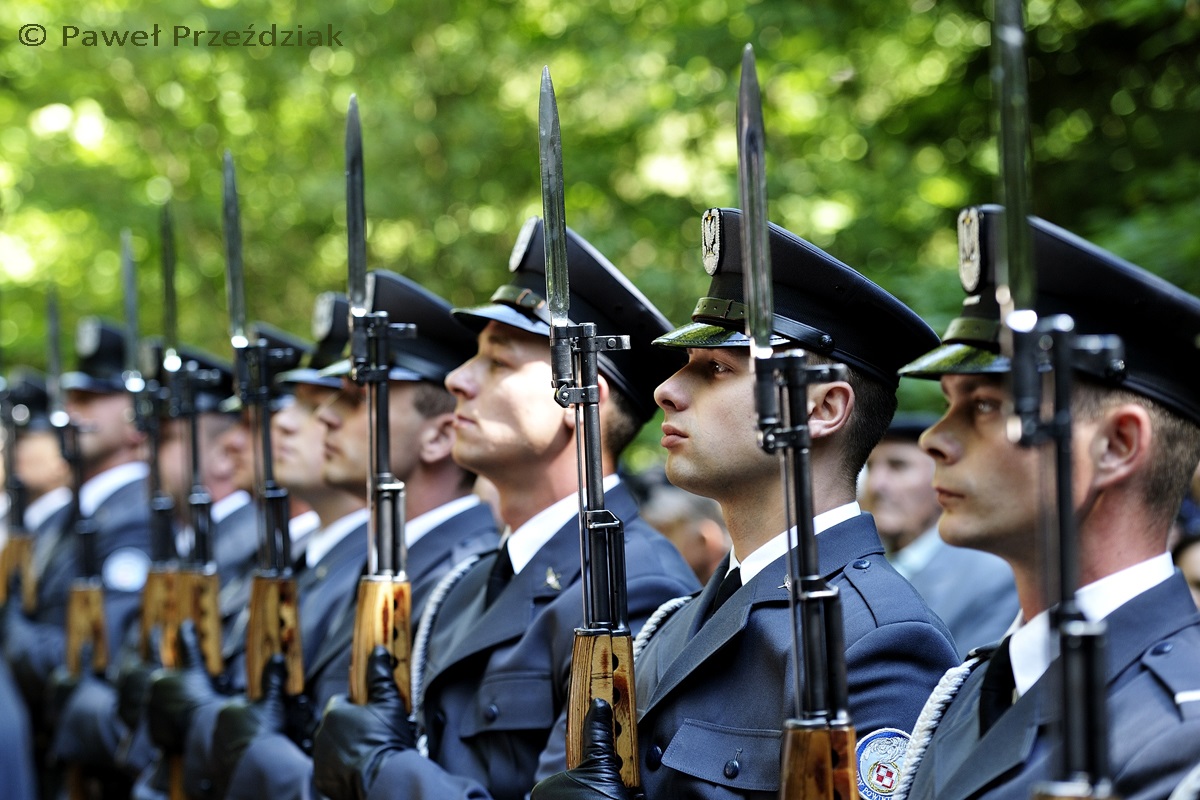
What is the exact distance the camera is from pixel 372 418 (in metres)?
4.25

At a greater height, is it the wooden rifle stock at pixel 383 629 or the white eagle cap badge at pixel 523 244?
the white eagle cap badge at pixel 523 244

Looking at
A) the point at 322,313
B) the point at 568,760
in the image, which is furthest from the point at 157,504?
the point at 568,760

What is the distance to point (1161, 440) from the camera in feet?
8.20

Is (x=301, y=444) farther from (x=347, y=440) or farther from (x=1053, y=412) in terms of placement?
(x=1053, y=412)

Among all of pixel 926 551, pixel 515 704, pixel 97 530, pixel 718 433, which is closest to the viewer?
pixel 718 433

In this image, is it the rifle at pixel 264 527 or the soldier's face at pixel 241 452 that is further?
Result: the soldier's face at pixel 241 452

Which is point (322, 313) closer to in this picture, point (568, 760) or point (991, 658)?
point (568, 760)

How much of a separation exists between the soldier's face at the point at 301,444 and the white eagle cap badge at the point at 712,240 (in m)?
2.56

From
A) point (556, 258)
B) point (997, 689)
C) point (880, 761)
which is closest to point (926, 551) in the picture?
point (556, 258)

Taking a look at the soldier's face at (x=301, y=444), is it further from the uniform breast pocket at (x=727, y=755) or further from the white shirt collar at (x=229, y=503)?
the uniform breast pocket at (x=727, y=755)

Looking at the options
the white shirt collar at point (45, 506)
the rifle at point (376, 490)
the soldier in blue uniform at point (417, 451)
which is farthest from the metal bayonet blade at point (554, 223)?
the white shirt collar at point (45, 506)

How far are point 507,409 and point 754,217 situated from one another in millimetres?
1631

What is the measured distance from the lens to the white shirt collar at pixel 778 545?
3201mm

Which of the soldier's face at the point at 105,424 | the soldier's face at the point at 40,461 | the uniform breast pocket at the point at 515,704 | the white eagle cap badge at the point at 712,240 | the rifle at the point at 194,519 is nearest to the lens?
the white eagle cap badge at the point at 712,240
